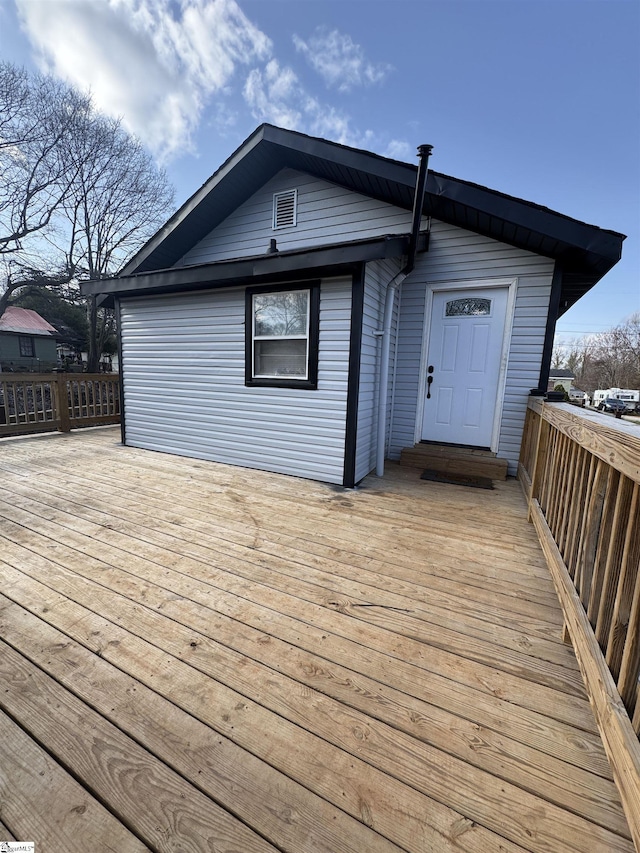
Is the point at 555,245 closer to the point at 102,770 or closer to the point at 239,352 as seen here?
the point at 239,352

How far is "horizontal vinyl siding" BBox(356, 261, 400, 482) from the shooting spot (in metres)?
3.79

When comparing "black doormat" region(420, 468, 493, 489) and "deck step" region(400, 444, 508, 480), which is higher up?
"deck step" region(400, 444, 508, 480)

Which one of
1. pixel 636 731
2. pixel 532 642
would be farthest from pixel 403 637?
pixel 636 731

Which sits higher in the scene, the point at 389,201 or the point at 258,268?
the point at 389,201

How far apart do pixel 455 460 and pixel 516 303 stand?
1.98 m

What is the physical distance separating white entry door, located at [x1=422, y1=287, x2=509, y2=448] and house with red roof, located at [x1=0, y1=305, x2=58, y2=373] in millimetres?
24286

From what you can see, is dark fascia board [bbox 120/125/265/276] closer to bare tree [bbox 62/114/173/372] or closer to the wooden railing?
the wooden railing

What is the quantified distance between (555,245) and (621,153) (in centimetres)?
1071

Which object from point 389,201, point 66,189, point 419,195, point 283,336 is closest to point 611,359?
point 389,201

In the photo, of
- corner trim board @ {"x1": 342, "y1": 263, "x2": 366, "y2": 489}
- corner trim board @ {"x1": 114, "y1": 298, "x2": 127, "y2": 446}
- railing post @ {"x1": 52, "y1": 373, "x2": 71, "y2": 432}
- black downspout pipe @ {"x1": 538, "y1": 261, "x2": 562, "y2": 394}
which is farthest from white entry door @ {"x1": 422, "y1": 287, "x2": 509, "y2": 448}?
railing post @ {"x1": 52, "y1": 373, "x2": 71, "y2": 432}

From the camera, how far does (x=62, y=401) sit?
6.34 m

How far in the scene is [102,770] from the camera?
1059 mm

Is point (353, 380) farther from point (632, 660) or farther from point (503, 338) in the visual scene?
point (632, 660)

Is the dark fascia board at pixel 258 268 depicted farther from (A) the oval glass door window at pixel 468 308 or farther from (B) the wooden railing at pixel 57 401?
(B) the wooden railing at pixel 57 401
